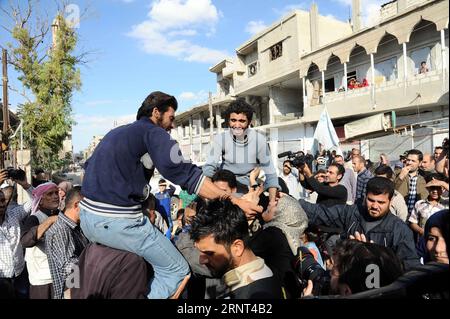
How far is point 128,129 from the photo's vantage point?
2.01 meters

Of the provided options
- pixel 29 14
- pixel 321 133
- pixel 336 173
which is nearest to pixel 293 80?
pixel 321 133

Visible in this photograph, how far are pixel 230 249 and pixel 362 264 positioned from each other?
2.28 ft

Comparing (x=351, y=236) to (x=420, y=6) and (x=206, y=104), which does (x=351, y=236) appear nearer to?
(x=420, y=6)

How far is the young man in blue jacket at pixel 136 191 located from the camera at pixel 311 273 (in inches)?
26.3

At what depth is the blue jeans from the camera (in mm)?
1920

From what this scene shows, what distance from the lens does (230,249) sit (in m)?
1.89

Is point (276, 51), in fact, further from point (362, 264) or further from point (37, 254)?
point (362, 264)

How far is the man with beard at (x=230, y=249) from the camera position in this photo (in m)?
1.80

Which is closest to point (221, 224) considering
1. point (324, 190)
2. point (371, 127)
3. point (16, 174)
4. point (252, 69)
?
point (324, 190)

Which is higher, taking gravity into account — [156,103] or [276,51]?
[276,51]

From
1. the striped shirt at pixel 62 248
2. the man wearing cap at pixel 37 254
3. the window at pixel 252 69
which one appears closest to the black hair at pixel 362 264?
the striped shirt at pixel 62 248

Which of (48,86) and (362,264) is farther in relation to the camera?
(48,86)

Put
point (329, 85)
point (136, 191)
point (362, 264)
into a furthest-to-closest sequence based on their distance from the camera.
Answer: point (329, 85) < point (136, 191) < point (362, 264)

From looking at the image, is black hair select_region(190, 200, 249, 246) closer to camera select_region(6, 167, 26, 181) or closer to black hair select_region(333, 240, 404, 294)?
black hair select_region(333, 240, 404, 294)
